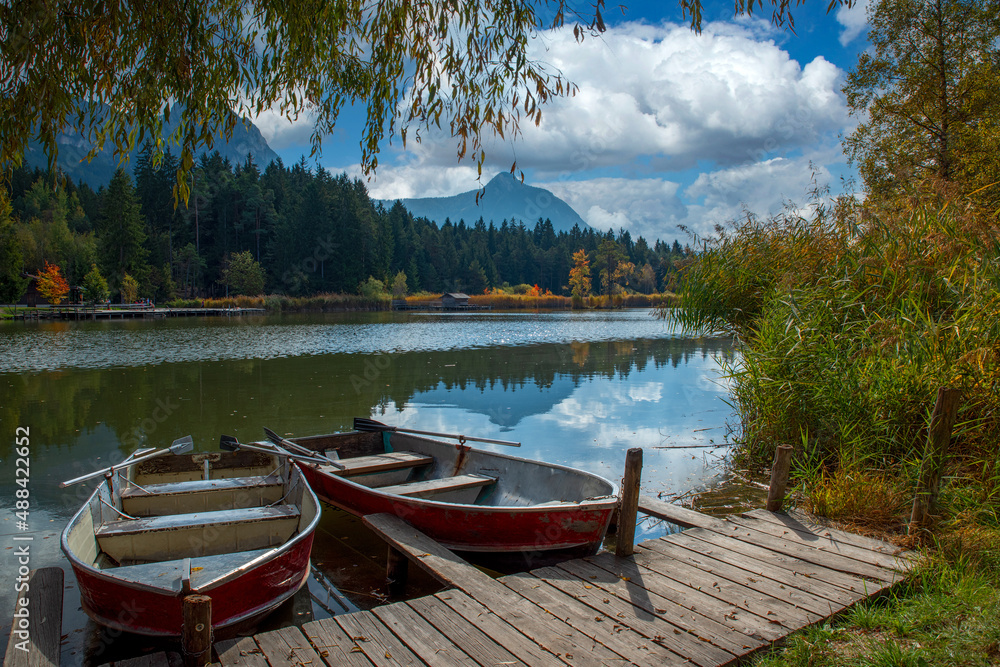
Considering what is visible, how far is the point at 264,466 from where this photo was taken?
6.86 meters

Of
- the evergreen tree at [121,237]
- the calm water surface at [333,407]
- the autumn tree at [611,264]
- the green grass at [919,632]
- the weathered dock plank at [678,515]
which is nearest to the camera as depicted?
the green grass at [919,632]

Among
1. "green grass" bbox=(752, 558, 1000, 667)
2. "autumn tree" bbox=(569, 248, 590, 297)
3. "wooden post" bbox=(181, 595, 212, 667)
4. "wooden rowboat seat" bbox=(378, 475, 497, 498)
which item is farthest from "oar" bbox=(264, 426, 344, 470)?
"autumn tree" bbox=(569, 248, 590, 297)

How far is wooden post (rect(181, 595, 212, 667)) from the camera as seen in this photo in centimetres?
309

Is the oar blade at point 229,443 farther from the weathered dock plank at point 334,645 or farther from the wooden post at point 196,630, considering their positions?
the wooden post at point 196,630

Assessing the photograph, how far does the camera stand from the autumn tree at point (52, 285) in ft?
181

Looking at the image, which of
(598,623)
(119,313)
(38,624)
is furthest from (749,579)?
(119,313)

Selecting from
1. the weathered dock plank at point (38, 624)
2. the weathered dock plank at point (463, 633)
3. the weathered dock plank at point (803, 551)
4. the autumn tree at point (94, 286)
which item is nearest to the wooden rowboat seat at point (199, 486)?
the weathered dock plank at point (38, 624)

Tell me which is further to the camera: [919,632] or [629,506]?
[629,506]

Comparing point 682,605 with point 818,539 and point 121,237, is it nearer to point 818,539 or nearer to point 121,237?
point 818,539

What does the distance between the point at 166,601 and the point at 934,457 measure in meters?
5.53

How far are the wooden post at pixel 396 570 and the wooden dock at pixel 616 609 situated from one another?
191mm

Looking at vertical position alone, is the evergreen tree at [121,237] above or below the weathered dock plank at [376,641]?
above

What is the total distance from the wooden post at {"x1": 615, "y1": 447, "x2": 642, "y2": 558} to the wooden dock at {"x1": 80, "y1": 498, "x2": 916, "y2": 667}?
101 millimetres

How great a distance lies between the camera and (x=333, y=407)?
12375 mm
